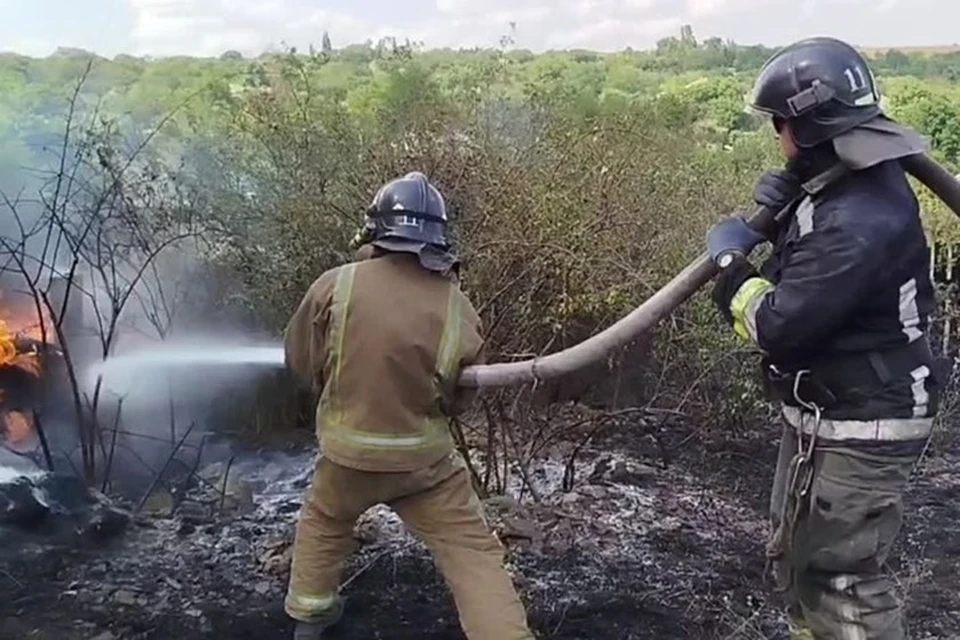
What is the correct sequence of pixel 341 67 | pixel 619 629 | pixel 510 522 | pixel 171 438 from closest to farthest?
pixel 619 629 < pixel 510 522 < pixel 171 438 < pixel 341 67

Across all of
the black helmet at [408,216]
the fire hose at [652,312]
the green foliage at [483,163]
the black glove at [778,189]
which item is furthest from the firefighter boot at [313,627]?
the black glove at [778,189]

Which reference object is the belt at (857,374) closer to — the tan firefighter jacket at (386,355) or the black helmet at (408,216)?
the tan firefighter jacket at (386,355)

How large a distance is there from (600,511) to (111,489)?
112 inches

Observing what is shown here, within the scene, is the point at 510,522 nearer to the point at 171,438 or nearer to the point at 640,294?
the point at 640,294

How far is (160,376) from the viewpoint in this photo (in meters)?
7.52

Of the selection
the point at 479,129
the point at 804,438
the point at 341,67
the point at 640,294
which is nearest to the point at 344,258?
the point at 479,129

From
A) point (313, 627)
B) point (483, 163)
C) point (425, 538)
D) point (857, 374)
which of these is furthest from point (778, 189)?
point (483, 163)

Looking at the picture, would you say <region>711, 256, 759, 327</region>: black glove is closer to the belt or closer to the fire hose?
the fire hose

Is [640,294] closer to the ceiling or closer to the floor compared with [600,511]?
closer to the ceiling

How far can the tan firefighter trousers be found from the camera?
381 centimetres

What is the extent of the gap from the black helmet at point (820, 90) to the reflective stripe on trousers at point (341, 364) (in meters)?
1.33

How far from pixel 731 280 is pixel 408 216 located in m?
1.22

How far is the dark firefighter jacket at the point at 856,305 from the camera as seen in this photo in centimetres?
293

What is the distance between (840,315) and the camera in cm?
295
